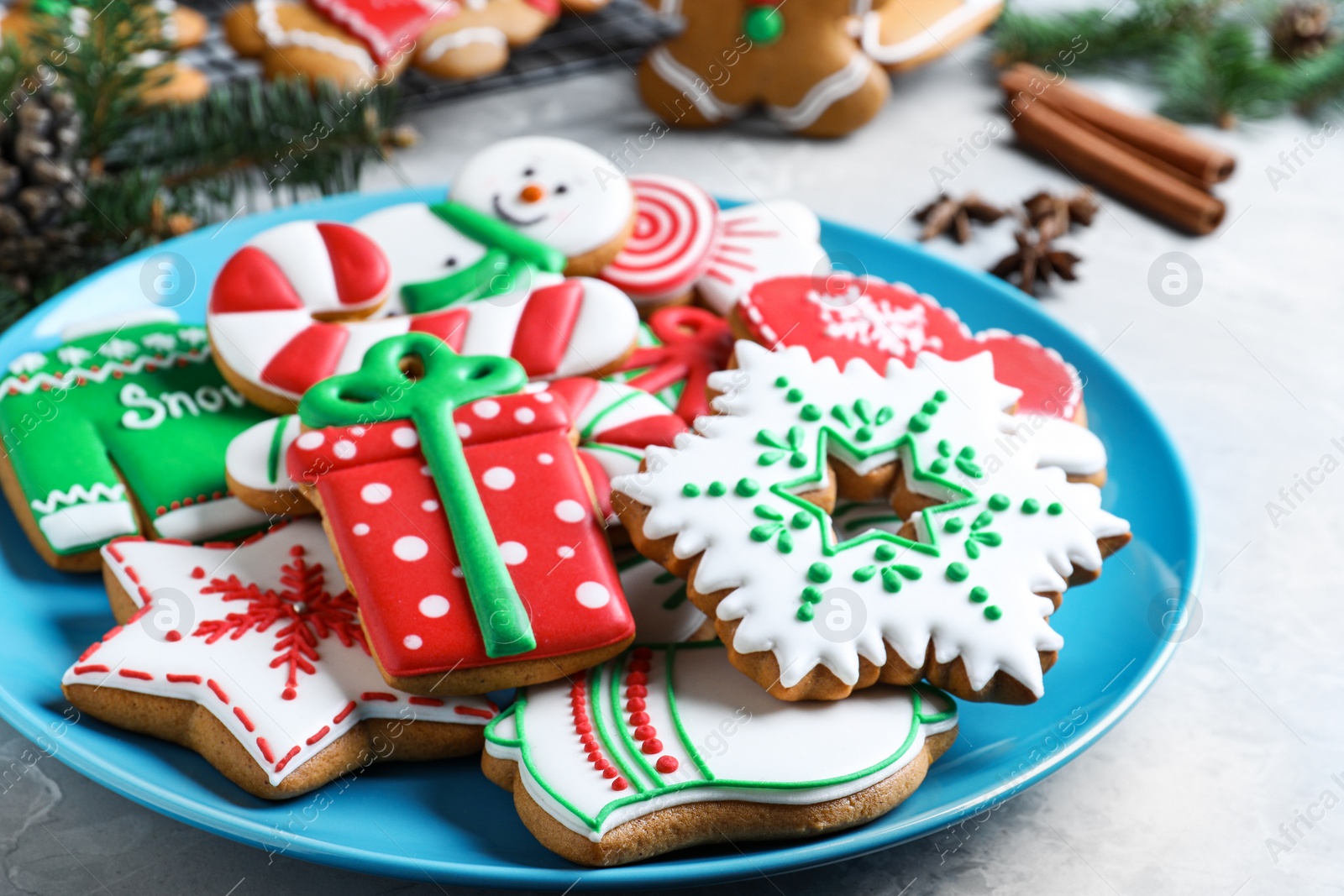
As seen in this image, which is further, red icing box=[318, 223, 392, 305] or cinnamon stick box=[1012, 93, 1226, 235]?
cinnamon stick box=[1012, 93, 1226, 235]

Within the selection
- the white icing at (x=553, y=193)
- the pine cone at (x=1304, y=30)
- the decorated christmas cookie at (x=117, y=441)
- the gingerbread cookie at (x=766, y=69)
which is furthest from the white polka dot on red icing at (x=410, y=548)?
the pine cone at (x=1304, y=30)

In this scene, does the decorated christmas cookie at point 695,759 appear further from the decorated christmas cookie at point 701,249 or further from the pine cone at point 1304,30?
the pine cone at point 1304,30

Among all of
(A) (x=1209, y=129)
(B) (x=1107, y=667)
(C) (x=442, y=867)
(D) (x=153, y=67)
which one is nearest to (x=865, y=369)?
(B) (x=1107, y=667)

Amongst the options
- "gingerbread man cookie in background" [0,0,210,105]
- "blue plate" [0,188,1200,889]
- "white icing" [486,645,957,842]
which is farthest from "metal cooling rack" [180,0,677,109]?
"white icing" [486,645,957,842]

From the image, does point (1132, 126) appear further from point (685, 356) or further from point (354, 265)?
point (354, 265)

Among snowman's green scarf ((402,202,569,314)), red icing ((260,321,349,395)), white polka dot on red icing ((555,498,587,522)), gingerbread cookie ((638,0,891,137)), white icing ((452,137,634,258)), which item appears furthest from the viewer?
gingerbread cookie ((638,0,891,137))

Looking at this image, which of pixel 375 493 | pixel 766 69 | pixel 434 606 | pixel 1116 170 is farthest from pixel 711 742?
pixel 1116 170

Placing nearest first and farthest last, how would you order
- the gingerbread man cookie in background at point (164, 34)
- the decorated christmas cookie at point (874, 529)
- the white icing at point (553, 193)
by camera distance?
the decorated christmas cookie at point (874, 529) → the white icing at point (553, 193) → the gingerbread man cookie in background at point (164, 34)

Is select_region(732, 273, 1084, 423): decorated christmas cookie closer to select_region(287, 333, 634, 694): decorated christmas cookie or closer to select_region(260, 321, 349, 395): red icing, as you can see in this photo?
select_region(287, 333, 634, 694): decorated christmas cookie
